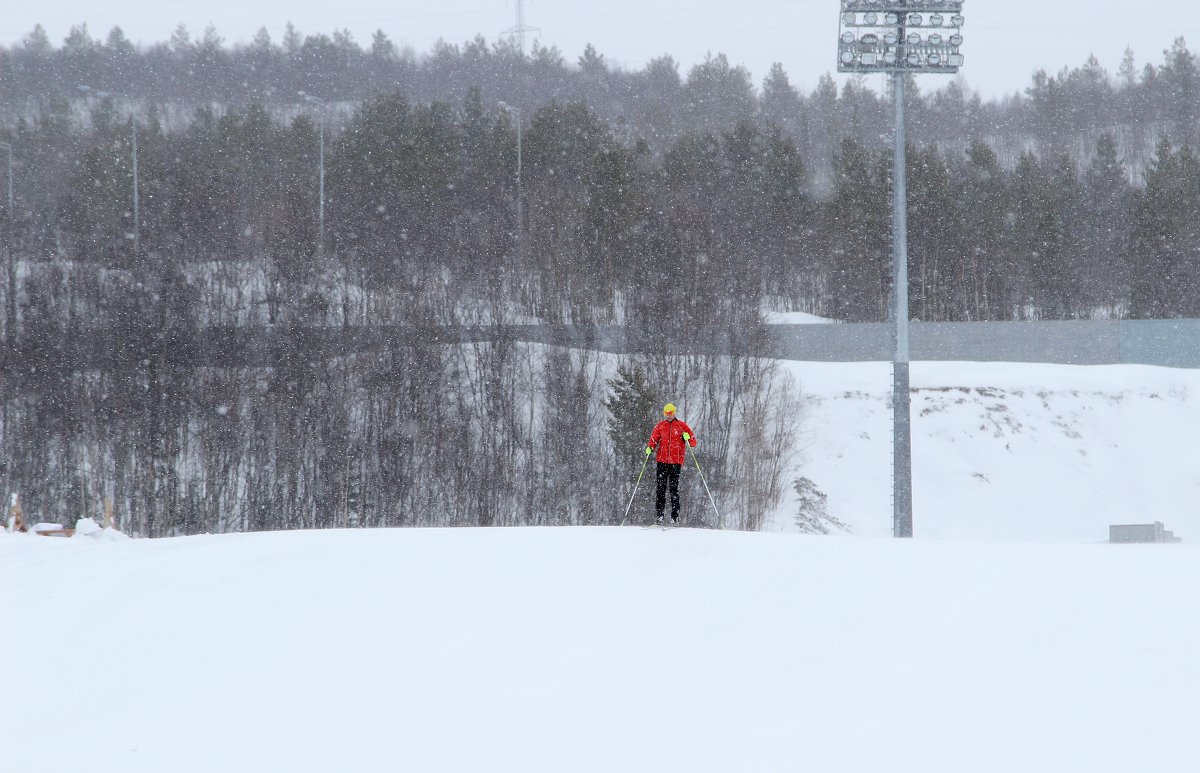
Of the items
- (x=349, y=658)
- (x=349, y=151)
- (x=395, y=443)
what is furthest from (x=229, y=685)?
(x=349, y=151)

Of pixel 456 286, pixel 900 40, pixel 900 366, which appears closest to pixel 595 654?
pixel 900 366

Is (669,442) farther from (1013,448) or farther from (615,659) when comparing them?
(1013,448)

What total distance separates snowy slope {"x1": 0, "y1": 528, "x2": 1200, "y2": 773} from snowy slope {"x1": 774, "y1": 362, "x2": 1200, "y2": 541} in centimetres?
1792

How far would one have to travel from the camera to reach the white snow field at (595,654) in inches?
277

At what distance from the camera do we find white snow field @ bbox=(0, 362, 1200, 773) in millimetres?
7043

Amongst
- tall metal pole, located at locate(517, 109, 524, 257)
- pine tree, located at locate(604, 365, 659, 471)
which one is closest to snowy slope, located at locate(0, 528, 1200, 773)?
pine tree, located at locate(604, 365, 659, 471)

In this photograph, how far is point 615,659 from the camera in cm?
894

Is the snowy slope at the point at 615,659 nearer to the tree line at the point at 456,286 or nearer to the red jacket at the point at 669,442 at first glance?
the red jacket at the point at 669,442

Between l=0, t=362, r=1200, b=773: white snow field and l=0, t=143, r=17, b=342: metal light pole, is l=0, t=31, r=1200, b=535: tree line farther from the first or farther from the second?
l=0, t=362, r=1200, b=773: white snow field

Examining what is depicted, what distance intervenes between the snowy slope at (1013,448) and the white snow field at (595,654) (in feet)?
58.7

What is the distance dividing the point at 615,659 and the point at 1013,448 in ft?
85.0

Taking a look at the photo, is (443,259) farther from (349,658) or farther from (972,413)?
(349,658)

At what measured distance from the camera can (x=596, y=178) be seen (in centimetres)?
4375

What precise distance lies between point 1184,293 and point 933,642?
168 ft
